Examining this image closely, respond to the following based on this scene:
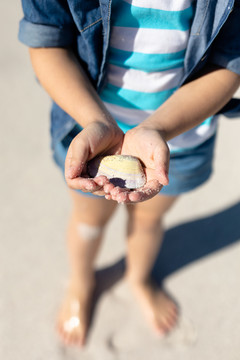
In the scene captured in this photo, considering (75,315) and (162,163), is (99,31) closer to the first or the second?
(162,163)

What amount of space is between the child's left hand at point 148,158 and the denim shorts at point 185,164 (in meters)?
0.23

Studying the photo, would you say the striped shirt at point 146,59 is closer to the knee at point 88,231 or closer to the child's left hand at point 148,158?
the child's left hand at point 148,158

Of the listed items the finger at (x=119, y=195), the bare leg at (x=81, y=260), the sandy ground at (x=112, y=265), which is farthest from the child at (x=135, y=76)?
the sandy ground at (x=112, y=265)

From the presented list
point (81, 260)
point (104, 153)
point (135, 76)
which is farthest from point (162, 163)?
point (81, 260)

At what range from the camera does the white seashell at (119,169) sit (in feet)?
2.91

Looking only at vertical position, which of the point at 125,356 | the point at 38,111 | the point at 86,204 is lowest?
the point at 125,356

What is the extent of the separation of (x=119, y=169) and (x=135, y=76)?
0.27m

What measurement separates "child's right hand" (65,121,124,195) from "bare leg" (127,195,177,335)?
0.44 m

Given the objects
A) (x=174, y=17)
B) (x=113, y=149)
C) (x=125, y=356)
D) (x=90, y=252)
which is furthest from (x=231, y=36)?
(x=125, y=356)

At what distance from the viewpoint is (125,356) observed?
58.0 inches

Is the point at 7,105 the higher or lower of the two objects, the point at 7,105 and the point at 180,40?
the lower

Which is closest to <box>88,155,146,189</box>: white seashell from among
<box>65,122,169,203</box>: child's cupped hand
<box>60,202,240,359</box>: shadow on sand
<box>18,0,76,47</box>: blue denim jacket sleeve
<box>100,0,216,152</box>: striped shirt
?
<box>65,122,169,203</box>: child's cupped hand

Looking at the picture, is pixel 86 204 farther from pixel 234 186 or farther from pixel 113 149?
pixel 234 186

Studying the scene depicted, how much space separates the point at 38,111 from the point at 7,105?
195 mm
